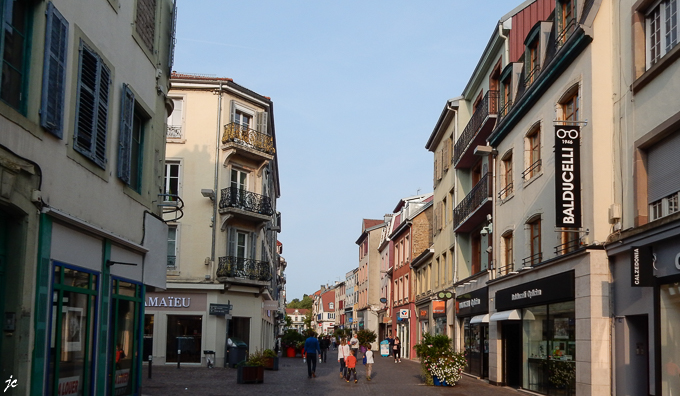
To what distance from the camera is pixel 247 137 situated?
35.2m

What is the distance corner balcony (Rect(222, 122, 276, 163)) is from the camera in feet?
112

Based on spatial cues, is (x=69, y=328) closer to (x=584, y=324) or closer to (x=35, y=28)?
(x=35, y=28)

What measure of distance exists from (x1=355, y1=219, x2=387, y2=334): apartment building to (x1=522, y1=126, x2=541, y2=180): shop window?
171 ft

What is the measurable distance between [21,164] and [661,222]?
398 inches

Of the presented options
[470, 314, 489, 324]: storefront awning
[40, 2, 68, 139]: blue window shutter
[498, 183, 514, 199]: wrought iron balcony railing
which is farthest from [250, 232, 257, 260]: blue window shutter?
[40, 2, 68, 139]: blue window shutter

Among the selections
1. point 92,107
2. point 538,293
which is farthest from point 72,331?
point 538,293

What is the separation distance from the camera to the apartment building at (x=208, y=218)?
33.3 m

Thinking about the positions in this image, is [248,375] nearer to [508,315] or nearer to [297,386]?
[297,386]

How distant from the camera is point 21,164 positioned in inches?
328

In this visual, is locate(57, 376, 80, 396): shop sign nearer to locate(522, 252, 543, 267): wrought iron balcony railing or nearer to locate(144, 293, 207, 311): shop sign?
locate(522, 252, 543, 267): wrought iron balcony railing

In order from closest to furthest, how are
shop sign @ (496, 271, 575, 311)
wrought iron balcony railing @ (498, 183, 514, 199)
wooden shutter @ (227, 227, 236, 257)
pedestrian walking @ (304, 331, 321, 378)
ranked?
shop sign @ (496, 271, 575, 311) < wrought iron balcony railing @ (498, 183, 514, 199) < pedestrian walking @ (304, 331, 321, 378) < wooden shutter @ (227, 227, 236, 257)

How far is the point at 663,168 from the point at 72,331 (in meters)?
10.4

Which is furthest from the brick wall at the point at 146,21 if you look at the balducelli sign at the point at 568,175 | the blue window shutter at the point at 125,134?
the balducelli sign at the point at 568,175

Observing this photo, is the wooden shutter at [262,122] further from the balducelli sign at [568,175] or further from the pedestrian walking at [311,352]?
the balducelli sign at [568,175]
